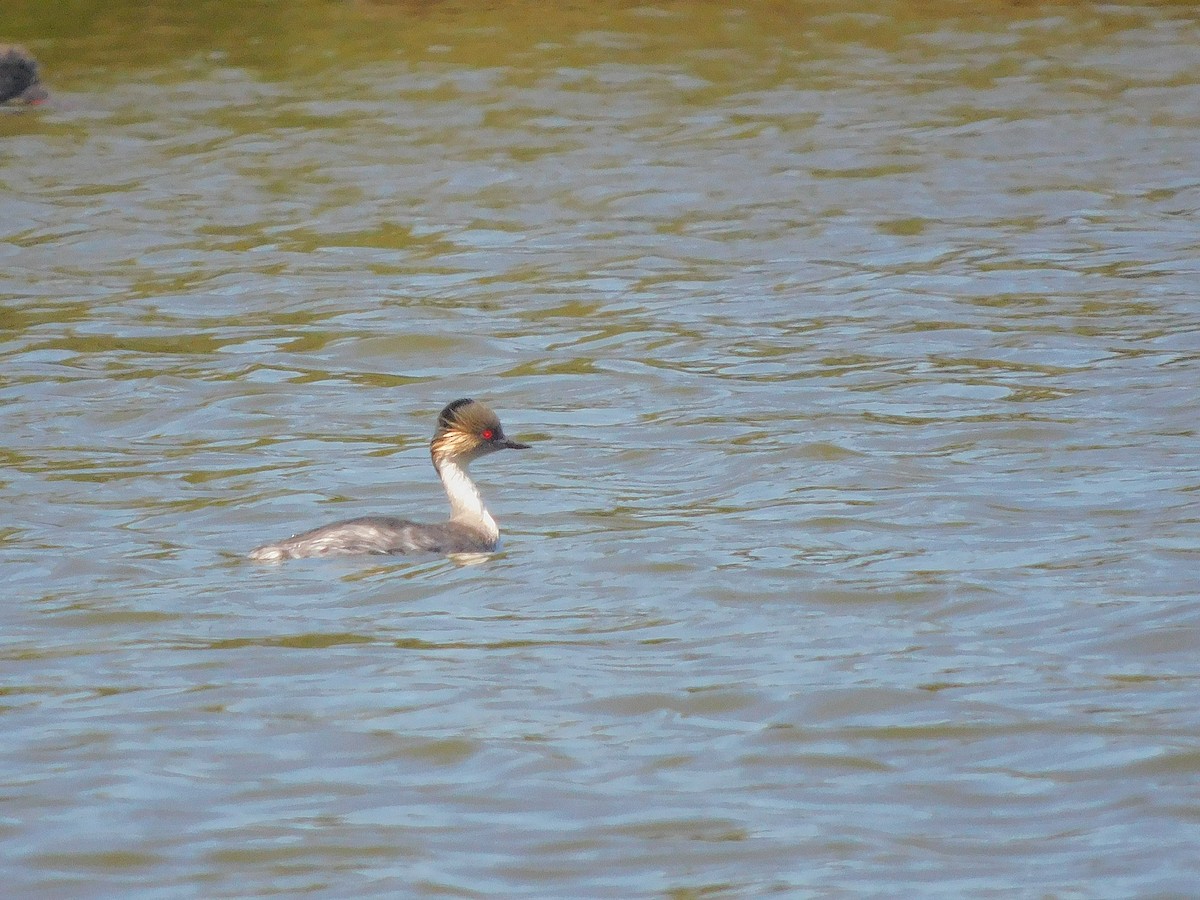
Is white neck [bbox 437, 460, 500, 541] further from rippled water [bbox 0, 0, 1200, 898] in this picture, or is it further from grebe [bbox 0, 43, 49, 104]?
grebe [bbox 0, 43, 49, 104]

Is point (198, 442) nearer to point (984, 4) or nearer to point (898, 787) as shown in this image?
point (898, 787)

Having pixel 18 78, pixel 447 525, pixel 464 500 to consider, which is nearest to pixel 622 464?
pixel 464 500

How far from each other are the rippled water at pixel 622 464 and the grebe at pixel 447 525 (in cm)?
13

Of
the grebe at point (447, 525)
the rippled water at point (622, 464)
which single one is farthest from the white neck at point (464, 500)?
the rippled water at point (622, 464)

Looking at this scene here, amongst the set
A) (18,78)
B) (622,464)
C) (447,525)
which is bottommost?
(622,464)

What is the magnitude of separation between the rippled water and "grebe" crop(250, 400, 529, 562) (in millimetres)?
128

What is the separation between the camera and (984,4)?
27641mm

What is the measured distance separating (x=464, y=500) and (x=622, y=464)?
5.91ft

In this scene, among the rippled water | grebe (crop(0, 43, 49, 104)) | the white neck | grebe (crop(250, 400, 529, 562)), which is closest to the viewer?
the rippled water

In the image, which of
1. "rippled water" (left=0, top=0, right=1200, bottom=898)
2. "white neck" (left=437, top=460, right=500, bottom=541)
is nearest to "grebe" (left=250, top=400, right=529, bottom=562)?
"white neck" (left=437, top=460, right=500, bottom=541)

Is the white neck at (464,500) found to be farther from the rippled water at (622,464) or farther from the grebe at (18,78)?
the grebe at (18,78)

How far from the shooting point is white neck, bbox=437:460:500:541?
436 inches

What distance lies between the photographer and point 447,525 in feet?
35.9

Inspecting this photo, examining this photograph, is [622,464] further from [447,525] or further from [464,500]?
[447,525]
